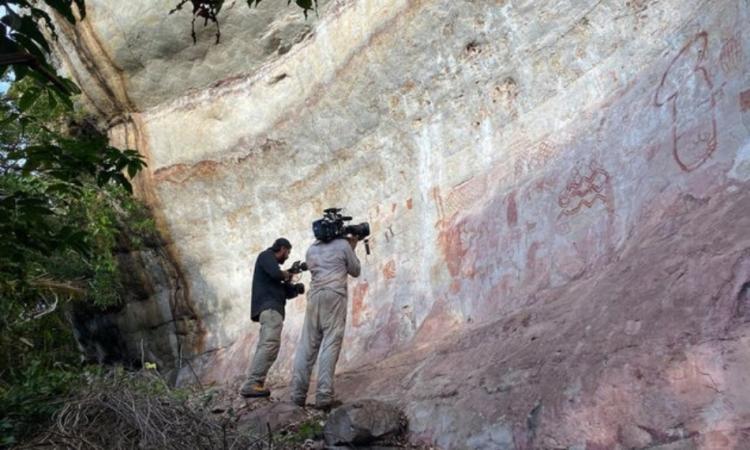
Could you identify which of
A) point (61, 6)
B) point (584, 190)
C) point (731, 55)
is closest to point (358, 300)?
point (584, 190)

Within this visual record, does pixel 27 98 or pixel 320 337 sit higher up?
pixel 320 337

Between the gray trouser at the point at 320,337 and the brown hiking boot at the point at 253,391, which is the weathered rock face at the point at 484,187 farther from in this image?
the brown hiking boot at the point at 253,391

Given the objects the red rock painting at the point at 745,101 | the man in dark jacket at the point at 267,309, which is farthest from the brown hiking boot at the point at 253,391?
the red rock painting at the point at 745,101


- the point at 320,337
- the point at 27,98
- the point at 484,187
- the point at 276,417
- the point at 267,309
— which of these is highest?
the point at 484,187

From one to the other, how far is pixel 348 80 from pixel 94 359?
6308mm

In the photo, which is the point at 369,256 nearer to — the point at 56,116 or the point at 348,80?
the point at 348,80

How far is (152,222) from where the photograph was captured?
11.9m

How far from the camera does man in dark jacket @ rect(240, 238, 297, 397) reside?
7562mm

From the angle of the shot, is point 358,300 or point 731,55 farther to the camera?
point 358,300

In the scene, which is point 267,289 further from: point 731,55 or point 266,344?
point 731,55

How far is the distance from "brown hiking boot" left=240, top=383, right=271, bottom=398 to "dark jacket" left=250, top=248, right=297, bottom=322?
0.58 m

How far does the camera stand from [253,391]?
757 centimetres

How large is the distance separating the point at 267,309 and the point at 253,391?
2.37 feet

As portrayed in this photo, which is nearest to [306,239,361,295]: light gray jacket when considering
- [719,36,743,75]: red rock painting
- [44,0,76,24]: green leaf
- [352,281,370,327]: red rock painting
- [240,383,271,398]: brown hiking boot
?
[240,383,271,398]: brown hiking boot
